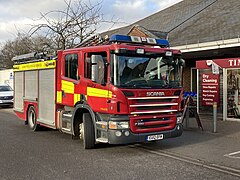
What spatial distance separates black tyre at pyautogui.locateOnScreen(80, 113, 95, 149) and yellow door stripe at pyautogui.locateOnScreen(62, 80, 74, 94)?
0.97 metres

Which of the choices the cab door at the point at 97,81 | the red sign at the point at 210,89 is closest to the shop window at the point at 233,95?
the red sign at the point at 210,89

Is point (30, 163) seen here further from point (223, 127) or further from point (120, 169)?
point (223, 127)

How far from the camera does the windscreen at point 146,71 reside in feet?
24.6

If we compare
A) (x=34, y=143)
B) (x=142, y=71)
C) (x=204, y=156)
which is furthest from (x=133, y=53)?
(x=34, y=143)

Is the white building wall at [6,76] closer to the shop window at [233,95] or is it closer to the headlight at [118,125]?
the shop window at [233,95]

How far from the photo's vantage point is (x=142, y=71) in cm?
781

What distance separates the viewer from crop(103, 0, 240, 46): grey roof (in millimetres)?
14150

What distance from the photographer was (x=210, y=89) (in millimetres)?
14219

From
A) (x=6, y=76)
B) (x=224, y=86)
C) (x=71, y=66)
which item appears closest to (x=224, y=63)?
(x=224, y=86)

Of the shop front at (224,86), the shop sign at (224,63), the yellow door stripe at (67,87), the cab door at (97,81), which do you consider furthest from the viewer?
the shop front at (224,86)

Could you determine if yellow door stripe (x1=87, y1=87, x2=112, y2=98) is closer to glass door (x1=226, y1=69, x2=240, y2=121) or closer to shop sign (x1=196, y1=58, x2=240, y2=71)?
shop sign (x1=196, y1=58, x2=240, y2=71)

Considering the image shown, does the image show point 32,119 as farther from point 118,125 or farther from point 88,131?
point 118,125

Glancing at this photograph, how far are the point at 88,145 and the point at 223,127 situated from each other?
587cm

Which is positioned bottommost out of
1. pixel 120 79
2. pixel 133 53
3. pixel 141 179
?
pixel 141 179
